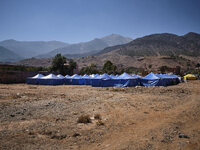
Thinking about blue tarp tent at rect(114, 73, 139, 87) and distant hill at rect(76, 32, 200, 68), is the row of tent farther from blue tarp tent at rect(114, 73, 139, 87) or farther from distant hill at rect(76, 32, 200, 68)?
distant hill at rect(76, 32, 200, 68)

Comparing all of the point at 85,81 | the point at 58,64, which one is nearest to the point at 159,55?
the point at 58,64

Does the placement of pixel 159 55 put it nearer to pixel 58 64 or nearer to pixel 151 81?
pixel 58 64

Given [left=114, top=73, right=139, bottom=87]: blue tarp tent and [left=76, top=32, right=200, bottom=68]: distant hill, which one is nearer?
[left=114, top=73, right=139, bottom=87]: blue tarp tent

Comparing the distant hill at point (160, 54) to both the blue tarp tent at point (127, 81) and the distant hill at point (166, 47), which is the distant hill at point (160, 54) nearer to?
the distant hill at point (166, 47)

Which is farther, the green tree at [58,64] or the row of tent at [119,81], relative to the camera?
the green tree at [58,64]

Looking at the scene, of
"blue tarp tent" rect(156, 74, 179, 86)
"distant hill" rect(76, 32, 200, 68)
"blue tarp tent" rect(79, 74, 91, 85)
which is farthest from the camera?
"distant hill" rect(76, 32, 200, 68)

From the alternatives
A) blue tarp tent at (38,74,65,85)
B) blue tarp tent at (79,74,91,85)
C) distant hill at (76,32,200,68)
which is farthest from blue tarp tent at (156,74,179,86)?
distant hill at (76,32,200,68)

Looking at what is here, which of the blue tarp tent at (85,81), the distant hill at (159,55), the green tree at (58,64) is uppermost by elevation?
the distant hill at (159,55)

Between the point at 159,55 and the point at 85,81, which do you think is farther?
the point at 159,55

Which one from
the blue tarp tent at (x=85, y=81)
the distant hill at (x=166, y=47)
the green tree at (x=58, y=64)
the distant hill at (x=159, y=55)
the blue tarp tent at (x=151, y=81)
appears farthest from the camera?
the distant hill at (x=166, y=47)

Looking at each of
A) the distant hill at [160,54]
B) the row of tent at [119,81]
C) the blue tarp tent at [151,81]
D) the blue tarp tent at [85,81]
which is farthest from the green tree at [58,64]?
the distant hill at [160,54]

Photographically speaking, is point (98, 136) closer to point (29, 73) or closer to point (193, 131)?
point (193, 131)

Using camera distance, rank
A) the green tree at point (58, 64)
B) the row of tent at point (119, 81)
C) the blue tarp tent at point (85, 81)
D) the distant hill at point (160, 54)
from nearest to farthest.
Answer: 1. the row of tent at point (119, 81)
2. the blue tarp tent at point (85, 81)
3. the green tree at point (58, 64)
4. the distant hill at point (160, 54)

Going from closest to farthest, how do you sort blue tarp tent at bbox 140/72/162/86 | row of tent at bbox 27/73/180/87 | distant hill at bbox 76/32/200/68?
blue tarp tent at bbox 140/72/162/86 < row of tent at bbox 27/73/180/87 < distant hill at bbox 76/32/200/68
